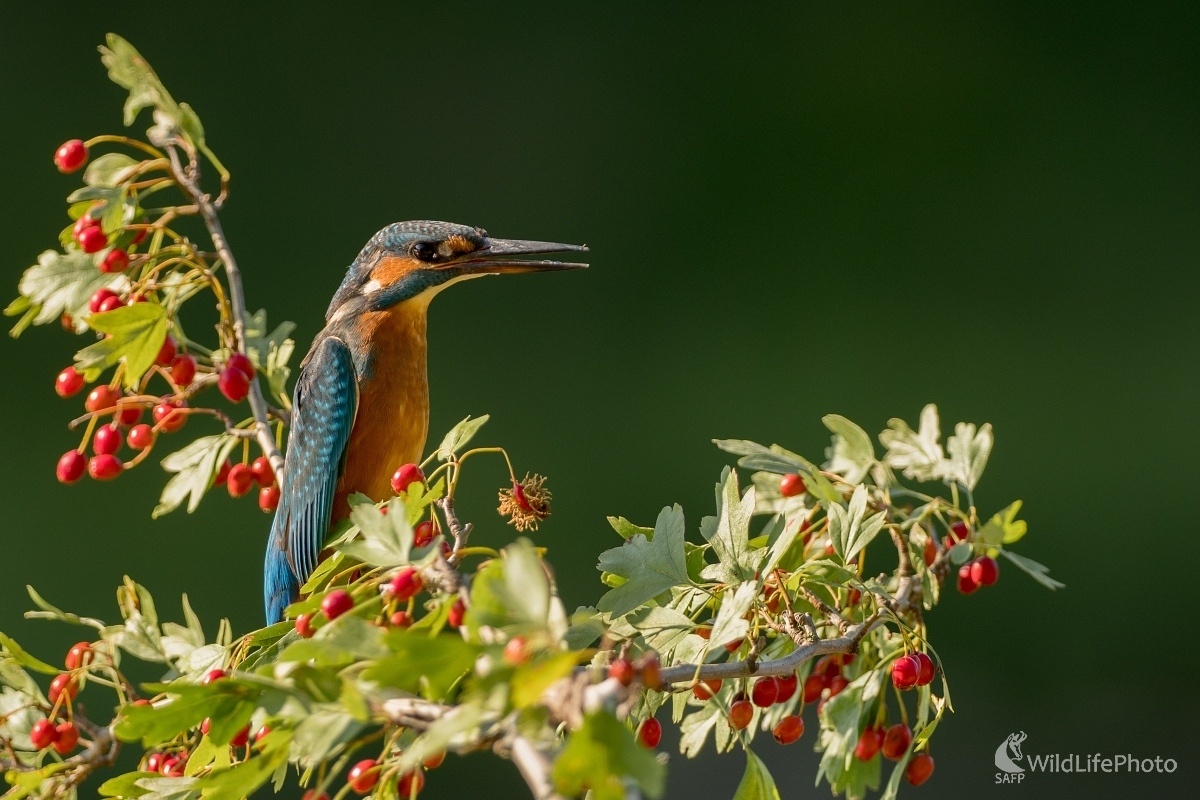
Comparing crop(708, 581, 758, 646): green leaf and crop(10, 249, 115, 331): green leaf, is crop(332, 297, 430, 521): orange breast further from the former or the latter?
crop(708, 581, 758, 646): green leaf

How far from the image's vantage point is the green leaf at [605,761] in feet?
1.94

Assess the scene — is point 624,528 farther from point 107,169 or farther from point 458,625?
point 107,169

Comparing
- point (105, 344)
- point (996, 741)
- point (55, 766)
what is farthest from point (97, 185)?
point (996, 741)

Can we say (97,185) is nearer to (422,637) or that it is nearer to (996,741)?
(422,637)

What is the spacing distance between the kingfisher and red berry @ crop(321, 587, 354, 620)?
60 cm

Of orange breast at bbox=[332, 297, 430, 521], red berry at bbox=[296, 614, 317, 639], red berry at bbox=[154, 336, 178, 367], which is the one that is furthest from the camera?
orange breast at bbox=[332, 297, 430, 521]

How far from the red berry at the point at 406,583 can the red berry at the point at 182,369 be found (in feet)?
1.54

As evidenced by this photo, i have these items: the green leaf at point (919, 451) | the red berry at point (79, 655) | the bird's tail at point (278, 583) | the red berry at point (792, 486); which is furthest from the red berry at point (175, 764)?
the green leaf at point (919, 451)

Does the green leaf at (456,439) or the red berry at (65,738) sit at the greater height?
the green leaf at (456,439)

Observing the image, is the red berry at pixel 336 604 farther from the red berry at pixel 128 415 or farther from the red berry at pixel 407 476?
the red berry at pixel 128 415

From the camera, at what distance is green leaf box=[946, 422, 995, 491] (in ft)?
3.60

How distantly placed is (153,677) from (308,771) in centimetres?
230

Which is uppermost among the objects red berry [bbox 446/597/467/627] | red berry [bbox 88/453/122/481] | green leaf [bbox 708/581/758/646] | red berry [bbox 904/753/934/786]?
red berry [bbox 88/453/122/481]

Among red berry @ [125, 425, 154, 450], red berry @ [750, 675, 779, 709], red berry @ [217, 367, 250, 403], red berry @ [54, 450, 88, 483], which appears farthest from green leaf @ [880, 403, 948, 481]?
red berry @ [54, 450, 88, 483]
